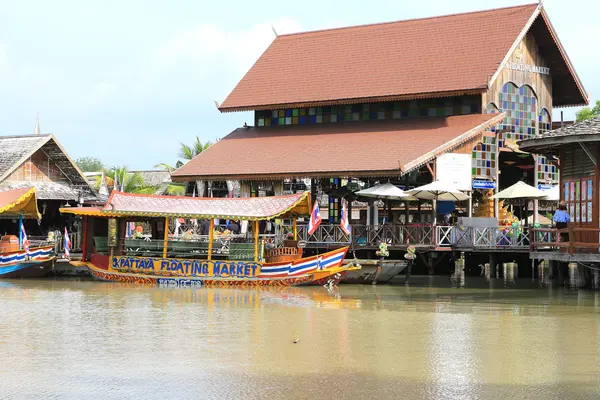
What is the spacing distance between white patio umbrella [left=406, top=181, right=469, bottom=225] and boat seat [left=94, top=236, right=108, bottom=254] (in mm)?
9070

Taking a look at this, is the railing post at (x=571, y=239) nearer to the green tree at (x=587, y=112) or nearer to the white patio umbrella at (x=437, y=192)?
the white patio umbrella at (x=437, y=192)

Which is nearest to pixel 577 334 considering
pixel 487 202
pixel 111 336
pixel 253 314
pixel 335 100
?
pixel 253 314

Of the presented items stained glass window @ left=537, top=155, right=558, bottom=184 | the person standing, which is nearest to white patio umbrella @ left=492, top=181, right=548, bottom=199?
the person standing

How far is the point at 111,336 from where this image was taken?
15.6 metres

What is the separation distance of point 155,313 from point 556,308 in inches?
324

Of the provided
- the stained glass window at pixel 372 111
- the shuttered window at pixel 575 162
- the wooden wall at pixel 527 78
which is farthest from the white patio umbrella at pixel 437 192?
A: the wooden wall at pixel 527 78

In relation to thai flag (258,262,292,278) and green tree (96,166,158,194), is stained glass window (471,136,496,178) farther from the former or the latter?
green tree (96,166,158,194)

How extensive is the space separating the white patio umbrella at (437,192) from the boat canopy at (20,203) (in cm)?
1124

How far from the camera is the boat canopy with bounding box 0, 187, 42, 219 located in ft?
93.1

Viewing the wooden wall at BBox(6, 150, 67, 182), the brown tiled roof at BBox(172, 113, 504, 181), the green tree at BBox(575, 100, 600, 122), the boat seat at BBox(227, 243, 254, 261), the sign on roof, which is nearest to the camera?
the boat seat at BBox(227, 243, 254, 261)

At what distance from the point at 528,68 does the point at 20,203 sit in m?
17.2

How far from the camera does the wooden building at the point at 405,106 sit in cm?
3006

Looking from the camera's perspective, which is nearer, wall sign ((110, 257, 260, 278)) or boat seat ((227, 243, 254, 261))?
wall sign ((110, 257, 260, 278))

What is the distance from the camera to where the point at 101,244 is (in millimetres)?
28359
